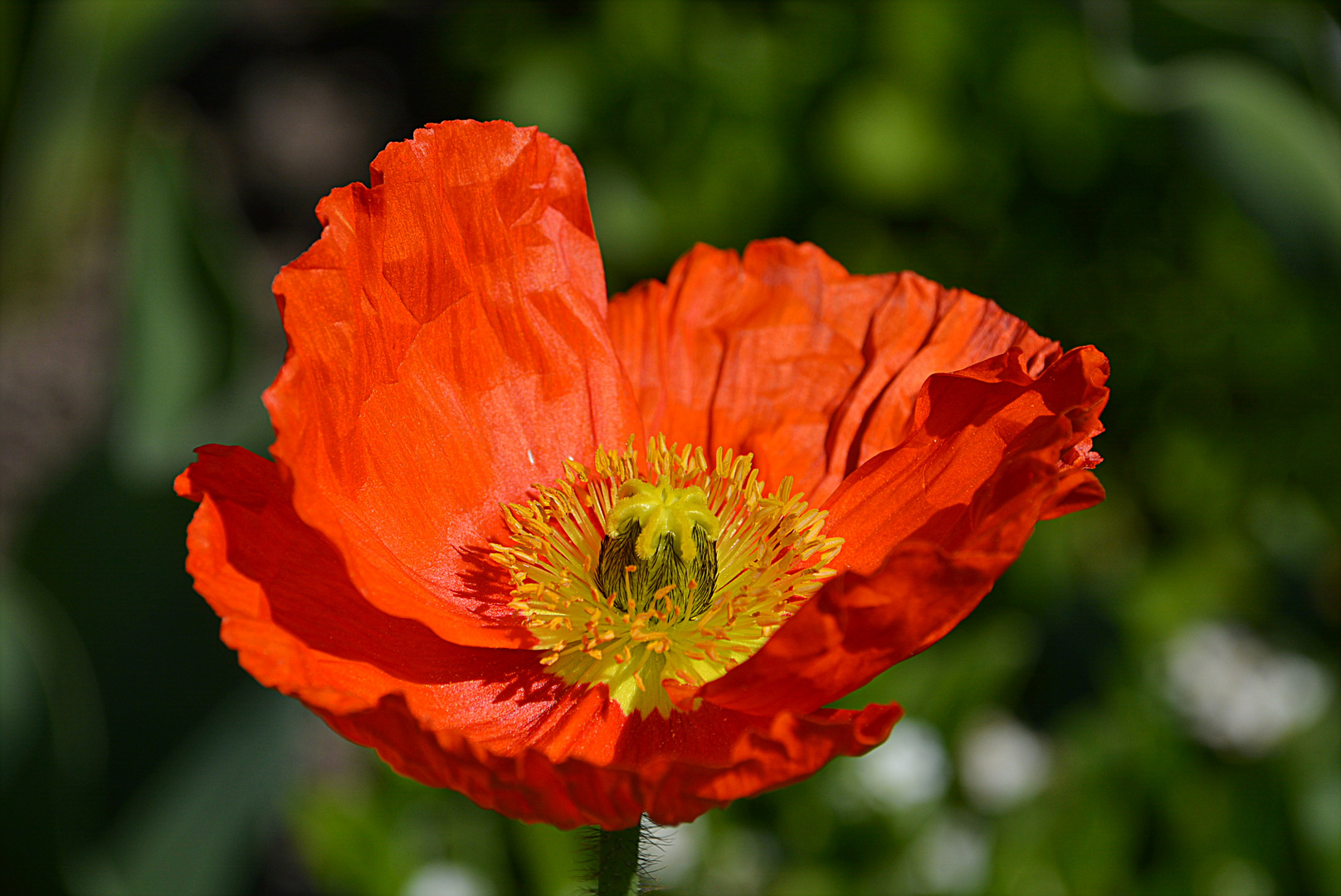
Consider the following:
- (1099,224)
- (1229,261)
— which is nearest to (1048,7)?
(1099,224)

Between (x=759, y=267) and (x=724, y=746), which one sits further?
(x=759, y=267)

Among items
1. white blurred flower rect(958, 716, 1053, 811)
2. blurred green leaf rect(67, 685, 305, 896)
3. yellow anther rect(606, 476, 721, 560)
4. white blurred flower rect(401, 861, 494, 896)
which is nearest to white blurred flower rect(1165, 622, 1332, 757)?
white blurred flower rect(958, 716, 1053, 811)

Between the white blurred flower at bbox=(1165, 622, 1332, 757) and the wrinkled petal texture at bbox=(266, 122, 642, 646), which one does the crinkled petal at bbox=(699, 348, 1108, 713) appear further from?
the white blurred flower at bbox=(1165, 622, 1332, 757)

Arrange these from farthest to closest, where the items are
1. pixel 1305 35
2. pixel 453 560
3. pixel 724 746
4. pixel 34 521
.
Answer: pixel 1305 35 → pixel 34 521 → pixel 453 560 → pixel 724 746

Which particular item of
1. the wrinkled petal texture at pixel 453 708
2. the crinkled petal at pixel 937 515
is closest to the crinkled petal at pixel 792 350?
the crinkled petal at pixel 937 515

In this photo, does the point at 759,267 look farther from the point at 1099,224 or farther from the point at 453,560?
the point at 1099,224

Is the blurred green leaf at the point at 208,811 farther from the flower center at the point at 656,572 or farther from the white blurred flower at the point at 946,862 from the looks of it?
the white blurred flower at the point at 946,862

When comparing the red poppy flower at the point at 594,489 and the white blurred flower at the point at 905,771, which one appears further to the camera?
the white blurred flower at the point at 905,771
